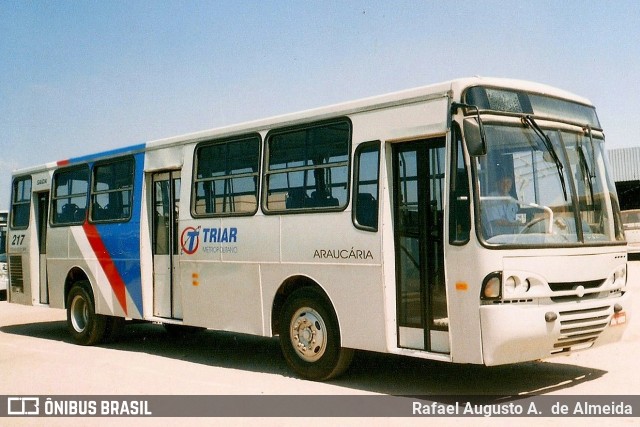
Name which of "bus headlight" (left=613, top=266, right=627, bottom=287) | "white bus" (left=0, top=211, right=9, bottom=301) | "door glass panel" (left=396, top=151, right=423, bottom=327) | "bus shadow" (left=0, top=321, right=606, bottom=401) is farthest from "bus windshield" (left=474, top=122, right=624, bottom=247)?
"white bus" (left=0, top=211, right=9, bottom=301)

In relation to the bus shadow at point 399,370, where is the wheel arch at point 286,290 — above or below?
above

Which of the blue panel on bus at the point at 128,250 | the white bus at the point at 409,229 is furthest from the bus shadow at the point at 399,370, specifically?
the blue panel on bus at the point at 128,250

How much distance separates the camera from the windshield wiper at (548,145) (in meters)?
7.16

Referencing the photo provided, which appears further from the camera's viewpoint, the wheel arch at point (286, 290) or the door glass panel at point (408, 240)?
the wheel arch at point (286, 290)

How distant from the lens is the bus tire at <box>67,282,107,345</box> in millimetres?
12109

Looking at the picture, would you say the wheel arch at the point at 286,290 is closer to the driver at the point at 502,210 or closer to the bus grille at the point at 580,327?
the driver at the point at 502,210

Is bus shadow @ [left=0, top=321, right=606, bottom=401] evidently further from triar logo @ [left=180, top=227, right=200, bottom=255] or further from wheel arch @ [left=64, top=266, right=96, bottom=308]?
triar logo @ [left=180, top=227, right=200, bottom=255]

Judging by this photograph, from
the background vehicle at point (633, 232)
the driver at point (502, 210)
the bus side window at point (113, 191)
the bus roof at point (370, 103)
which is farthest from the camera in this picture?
the background vehicle at point (633, 232)

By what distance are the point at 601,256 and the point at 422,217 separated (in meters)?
1.83

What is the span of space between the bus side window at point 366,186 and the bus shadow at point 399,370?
184cm

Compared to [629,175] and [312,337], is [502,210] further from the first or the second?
[629,175]

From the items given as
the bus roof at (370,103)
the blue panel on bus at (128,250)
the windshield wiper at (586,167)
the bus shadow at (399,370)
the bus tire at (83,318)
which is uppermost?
the bus roof at (370,103)
